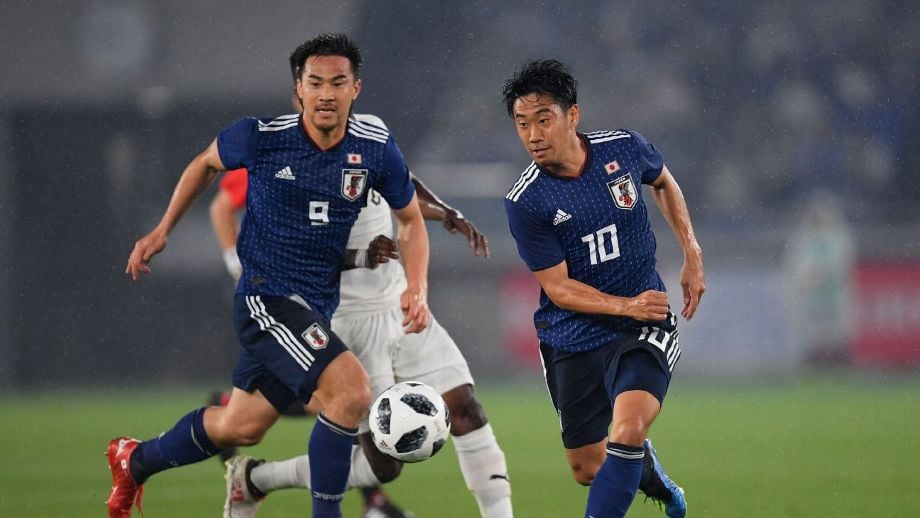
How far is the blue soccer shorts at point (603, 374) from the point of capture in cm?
417

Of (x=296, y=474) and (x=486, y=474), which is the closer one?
(x=486, y=474)

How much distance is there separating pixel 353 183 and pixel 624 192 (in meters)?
0.96

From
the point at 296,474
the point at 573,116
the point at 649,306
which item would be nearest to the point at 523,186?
the point at 573,116

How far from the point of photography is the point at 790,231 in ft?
44.7

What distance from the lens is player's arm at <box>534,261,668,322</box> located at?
418cm

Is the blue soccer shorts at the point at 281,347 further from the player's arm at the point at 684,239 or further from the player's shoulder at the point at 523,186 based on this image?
the player's arm at the point at 684,239

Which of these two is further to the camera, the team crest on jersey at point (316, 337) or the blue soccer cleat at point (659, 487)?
the blue soccer cleat at point (659, 487)

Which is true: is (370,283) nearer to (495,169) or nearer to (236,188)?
(236,188)

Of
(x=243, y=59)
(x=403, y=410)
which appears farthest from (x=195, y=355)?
(x=403, y=410)

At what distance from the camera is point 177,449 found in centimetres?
481

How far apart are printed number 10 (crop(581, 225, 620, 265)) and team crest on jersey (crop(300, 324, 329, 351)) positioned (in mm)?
922

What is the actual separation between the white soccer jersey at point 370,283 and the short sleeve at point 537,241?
990 mm

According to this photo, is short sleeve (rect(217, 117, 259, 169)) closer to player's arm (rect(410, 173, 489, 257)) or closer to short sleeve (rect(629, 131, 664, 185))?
player's arm (rect(410, 173, 489, 257))

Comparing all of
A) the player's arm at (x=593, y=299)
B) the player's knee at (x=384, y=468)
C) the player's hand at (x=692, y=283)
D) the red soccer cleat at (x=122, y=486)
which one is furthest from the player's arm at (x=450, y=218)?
the red soccer cleat at (x=122, y=486)
